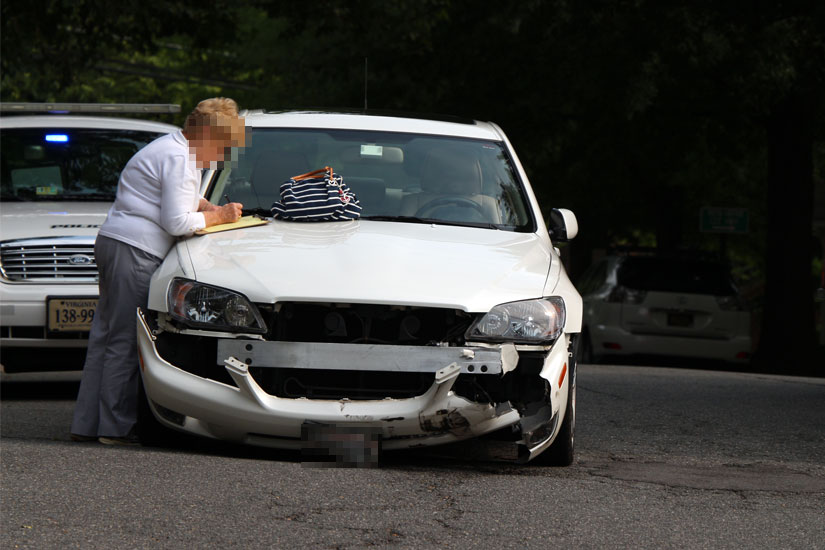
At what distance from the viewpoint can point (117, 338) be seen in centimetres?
643

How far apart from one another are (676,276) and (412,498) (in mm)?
12502

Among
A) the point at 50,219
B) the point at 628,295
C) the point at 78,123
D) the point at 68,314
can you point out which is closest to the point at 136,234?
the point at 68,314

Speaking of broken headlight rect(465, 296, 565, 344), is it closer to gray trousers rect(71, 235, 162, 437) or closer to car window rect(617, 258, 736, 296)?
gray trousers rect(71, 235, 162, 437)

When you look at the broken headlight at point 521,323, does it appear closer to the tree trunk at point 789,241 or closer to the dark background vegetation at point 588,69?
the dark background vegetation at point 588,69

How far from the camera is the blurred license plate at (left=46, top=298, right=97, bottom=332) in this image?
27.5 ft

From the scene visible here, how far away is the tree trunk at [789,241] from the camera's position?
61.9 feet

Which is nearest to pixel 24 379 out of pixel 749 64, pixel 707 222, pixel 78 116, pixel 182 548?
pixel 78 116

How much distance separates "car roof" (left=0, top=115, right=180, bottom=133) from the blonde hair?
144 inches

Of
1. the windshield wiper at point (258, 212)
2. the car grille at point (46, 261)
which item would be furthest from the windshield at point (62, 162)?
the windshield wiper at point (258, 212)

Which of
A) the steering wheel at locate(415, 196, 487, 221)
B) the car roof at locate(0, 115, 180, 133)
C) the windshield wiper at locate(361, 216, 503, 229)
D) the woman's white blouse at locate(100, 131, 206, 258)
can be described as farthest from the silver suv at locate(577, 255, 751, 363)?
the woman's white blouse at locate(100, 131, 206, 258)

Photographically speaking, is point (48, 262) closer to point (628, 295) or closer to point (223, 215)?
point (223, 215)

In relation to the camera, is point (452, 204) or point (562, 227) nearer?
point (452, 204)

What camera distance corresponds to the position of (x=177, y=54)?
40.1 meters

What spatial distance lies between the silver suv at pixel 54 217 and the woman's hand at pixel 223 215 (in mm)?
2291
